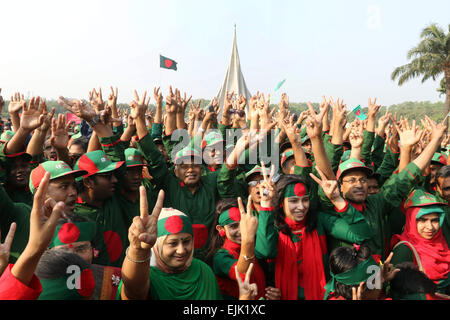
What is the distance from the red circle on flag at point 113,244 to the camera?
2.96 m

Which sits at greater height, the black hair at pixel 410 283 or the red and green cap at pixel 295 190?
the red and green cap at pixel 295 190

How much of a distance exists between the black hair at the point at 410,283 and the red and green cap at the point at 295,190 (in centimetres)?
90

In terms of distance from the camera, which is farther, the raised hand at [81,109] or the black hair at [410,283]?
the raised hand at [81,109]

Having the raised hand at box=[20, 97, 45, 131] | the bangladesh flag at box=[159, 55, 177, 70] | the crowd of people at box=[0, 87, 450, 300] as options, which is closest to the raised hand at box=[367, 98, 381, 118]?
the crowd of people at box=[0, 87, 450, 300]

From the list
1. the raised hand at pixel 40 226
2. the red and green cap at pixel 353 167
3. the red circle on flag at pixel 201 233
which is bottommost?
the red circle on flag at pixel 201 233

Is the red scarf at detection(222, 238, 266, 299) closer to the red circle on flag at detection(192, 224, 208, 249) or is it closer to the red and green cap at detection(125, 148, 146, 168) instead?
the red circle on flag at detection(192, 224, 208, 249)

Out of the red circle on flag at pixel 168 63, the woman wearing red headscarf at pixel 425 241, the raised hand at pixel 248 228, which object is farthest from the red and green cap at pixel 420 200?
the red circle on flag at pixel 168 63

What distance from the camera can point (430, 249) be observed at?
10.1ft

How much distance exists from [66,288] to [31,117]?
2214 mm

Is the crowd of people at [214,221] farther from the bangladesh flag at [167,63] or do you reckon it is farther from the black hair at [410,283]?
the bangladesh flag at [167,63]

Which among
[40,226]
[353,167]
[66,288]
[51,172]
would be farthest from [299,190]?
[51,172]

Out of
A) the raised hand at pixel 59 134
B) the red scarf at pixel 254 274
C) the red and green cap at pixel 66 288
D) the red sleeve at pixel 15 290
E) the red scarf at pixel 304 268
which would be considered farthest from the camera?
the raised hand at pixel 59 134

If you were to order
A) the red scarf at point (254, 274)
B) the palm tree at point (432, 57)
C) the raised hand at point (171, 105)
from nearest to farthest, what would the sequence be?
the red scarf at point (254, 274) → the raised hand at point (171, 105) → the palm tree at point (432, 57)

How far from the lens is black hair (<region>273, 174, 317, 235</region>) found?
277 centimetres
